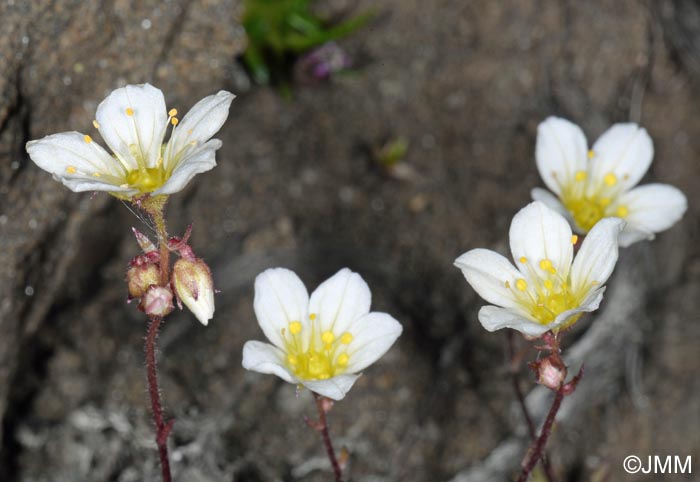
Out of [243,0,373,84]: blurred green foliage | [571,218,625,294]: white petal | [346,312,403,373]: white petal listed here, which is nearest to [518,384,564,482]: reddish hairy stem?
[571,218,625,294]: white petal

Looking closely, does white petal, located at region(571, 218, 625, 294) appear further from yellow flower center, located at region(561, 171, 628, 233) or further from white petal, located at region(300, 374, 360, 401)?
white petal, located at region(300, 374, 360, 401)

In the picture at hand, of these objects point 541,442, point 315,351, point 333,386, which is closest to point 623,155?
point 541,442

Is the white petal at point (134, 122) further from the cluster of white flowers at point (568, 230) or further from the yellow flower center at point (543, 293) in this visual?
the yellow flower center at point (543, 293)

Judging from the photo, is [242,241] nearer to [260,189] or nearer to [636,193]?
[260,189]

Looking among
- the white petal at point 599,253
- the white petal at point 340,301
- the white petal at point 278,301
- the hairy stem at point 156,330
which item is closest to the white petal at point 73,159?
the hairy stem at point 156,330

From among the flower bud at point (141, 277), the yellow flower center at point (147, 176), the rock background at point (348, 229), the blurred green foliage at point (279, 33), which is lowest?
the rock background at point (348, 229)

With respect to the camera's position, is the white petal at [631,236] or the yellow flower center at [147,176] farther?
the white petal at [631,236]
